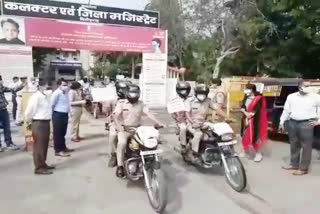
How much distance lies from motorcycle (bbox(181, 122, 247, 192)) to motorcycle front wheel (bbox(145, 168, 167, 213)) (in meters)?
1.38

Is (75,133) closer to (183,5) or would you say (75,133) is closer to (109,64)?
(183,5)

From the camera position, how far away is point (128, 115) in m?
6.46

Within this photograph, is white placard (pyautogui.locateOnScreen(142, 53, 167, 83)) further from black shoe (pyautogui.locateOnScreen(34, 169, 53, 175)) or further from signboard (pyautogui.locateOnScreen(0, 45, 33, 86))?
black shoe (pyautogui.locateOnScreen(34, 169, 53, 175))

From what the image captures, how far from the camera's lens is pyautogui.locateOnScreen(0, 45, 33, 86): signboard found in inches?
621

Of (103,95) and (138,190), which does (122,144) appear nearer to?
(138,190)

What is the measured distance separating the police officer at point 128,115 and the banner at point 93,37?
35.3 ft

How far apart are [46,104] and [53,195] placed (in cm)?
171

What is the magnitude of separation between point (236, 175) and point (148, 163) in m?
1.48

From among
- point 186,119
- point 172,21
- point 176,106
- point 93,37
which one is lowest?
point 186,119

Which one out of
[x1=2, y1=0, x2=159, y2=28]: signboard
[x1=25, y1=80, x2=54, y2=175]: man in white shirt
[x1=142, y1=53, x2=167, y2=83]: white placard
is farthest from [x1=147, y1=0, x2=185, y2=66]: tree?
[x1=25, y1=80, x2=54, y2=175]: man in white shirt

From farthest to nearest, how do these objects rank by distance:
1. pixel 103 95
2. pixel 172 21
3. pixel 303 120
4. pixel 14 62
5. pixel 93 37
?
pixel 172 21
pixel 93 37
pixel 14 62
pixel 103 95
pixel 303 120

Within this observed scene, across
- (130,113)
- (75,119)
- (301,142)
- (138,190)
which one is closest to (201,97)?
(130,113)

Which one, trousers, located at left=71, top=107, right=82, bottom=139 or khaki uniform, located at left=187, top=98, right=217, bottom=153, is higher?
khaki uniform, located at left=187, top=98, right=217, bottom=153

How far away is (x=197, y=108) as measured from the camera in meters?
7.30
